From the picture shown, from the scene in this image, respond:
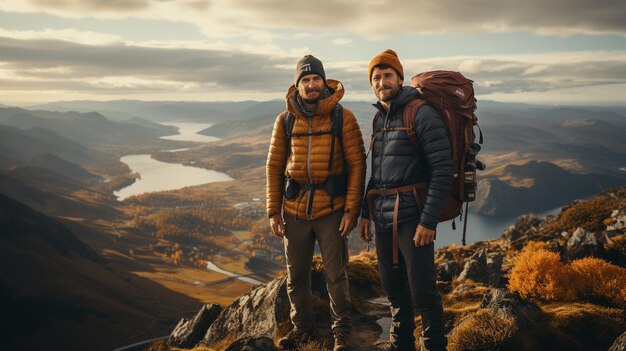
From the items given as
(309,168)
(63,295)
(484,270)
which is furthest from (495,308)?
(63,295)

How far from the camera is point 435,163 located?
6.54 meters

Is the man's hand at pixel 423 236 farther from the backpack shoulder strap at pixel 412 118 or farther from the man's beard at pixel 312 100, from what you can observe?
the man's beard at pixel 312 100

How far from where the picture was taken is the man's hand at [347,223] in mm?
7652

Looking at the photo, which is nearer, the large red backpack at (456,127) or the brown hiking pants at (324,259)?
the large red backpack at (456,127)

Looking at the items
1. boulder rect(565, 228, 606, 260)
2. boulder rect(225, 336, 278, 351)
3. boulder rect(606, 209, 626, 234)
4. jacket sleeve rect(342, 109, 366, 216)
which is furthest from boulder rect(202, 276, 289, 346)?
boulder rect(606, 209, 626, 234)

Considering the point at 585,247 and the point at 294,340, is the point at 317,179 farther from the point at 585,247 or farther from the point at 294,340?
the point at 585,247

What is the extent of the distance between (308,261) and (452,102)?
413cm

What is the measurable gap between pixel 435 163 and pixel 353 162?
168 centimetres

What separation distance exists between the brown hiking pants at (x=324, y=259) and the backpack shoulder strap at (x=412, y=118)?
2044 millimetres

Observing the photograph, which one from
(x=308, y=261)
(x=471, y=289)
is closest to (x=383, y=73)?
(x=308, y=261)

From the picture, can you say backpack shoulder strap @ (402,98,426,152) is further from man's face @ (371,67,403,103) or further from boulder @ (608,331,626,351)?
boulder @ (608,331,626,351)

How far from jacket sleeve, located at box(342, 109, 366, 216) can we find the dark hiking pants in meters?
0.72

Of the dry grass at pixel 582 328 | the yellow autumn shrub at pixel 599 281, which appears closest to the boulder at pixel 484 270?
the yellow autumn shrub at pixel 599 281

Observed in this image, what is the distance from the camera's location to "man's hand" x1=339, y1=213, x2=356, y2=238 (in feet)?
25.1
